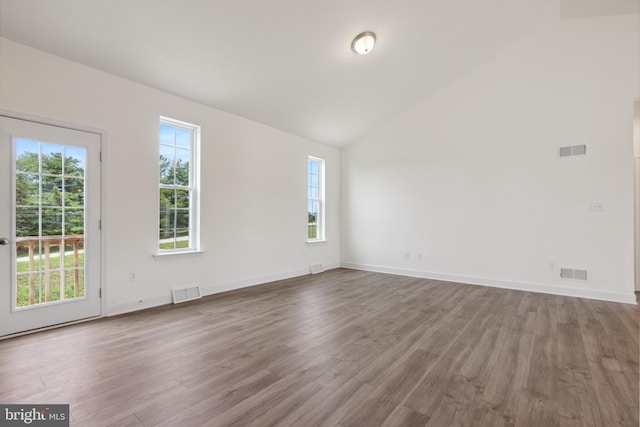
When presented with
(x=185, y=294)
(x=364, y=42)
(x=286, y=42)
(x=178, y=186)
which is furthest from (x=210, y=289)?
(x=364, y=42)

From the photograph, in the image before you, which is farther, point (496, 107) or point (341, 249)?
point (341, 249)

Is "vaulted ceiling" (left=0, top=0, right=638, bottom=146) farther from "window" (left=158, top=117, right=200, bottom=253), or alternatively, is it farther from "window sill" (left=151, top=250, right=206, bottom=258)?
"window sill" (left=151, top=250, right=206, bottom=258)

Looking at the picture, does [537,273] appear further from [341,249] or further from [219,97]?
[219,97]

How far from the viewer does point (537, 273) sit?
473cm

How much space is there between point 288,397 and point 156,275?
2729 millimetres

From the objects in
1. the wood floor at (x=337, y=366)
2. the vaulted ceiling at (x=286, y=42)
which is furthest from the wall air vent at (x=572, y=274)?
the vaulted ceiling at (x=286, y=42)

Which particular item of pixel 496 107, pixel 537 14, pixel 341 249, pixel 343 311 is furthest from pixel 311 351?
pixel 537 14

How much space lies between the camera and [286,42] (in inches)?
143

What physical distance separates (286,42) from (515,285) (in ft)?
16.3

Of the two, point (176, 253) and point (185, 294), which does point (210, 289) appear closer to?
point (185, 294)

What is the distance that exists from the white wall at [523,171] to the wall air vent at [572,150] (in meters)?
0.07

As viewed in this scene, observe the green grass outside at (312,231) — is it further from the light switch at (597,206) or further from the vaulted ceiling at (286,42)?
the light switch at (597,206)

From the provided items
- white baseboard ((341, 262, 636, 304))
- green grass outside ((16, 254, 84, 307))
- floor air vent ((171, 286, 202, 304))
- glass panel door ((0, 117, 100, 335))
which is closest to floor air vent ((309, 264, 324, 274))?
white baseboard ((341, 262, 636, 304))

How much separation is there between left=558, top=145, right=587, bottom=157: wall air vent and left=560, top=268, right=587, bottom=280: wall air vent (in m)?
1.71
